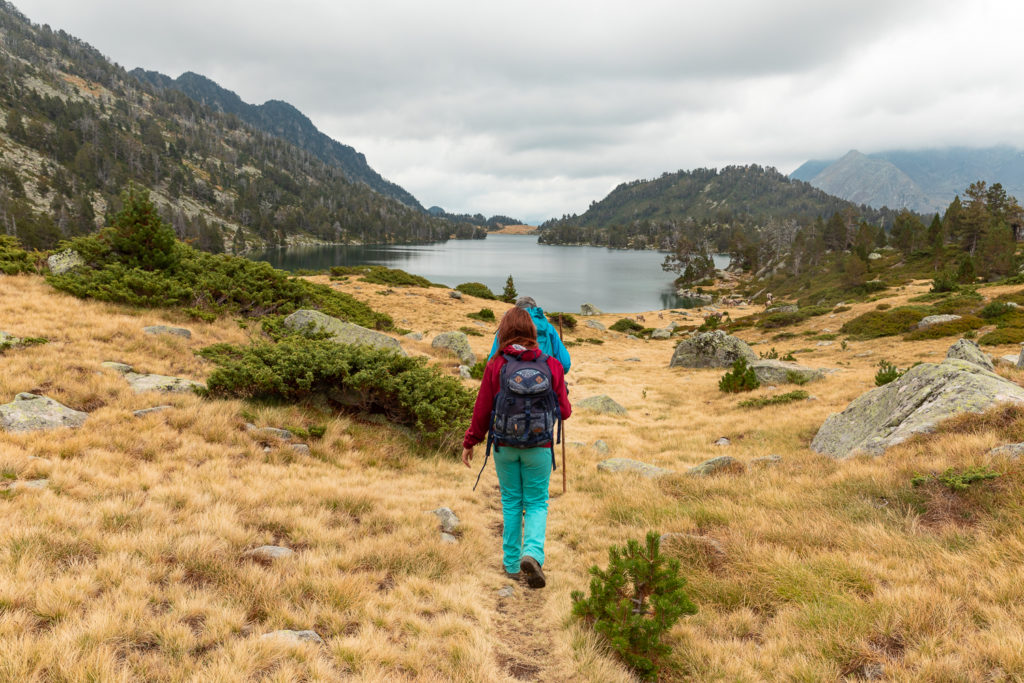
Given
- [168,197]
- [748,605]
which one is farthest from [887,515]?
[168,197]

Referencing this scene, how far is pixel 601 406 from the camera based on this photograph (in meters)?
15.8

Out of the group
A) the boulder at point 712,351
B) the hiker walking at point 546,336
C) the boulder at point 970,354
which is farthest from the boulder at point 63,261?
the boulder at point 712,351

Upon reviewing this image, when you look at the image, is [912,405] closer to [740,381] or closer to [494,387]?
[494,387]

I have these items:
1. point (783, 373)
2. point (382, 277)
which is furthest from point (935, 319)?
point (382, 277)

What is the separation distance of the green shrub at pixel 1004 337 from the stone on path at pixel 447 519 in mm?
24340

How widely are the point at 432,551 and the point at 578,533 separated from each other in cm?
→ 216

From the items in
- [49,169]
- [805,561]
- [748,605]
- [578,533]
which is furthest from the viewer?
[49,169]

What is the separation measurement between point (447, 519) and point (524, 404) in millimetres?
2767

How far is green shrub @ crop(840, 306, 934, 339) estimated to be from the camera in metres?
27.2

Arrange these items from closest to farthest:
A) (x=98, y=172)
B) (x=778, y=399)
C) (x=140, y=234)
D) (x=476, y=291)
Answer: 1. (x=140, y=234)
2. (x=778, y=399)
3. (x=476, y=291)
4. (x=98, y=172)

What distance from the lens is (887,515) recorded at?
5066mm

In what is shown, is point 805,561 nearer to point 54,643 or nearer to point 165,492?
point 54,643

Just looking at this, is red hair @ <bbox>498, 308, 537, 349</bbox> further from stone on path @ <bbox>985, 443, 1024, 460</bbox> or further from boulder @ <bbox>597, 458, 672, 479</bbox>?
stone on path @ <bbox>985, 443, 1024, 460</bbox>

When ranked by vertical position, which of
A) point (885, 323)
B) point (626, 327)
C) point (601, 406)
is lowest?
point (626, 327)
